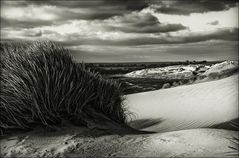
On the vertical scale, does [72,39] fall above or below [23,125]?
above

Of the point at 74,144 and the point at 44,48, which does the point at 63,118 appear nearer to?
the point at 74,144

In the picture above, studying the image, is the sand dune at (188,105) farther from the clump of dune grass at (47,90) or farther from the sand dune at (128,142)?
the clump of dune grass at (47,90)

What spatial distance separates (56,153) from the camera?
181 cm

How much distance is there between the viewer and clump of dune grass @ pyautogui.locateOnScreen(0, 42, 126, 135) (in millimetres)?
2080

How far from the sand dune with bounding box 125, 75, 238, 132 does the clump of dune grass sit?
52 cm

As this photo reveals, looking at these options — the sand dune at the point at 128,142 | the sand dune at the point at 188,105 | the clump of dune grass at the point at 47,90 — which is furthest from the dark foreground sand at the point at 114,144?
the sand dune at the point at 188,105

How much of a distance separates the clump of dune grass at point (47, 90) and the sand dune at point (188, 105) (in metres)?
0.52

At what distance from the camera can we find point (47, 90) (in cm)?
209

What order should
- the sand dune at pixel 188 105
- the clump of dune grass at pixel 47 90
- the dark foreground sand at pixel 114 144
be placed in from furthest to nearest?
the sand dune at pixel 188 105, the clump of dune grass at pixel 47 90, the dark foreground sand at pixel 114 144

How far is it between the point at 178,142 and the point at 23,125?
99cm

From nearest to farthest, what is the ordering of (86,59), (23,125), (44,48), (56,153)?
(56,153) < (23,125) < (44,48) < (86,59)

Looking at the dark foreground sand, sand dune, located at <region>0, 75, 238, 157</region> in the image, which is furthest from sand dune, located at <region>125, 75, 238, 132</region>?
the dark foreground sand

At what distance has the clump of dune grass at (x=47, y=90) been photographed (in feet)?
6.82

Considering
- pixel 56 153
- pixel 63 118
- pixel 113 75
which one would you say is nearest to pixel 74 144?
pixel 56 153
